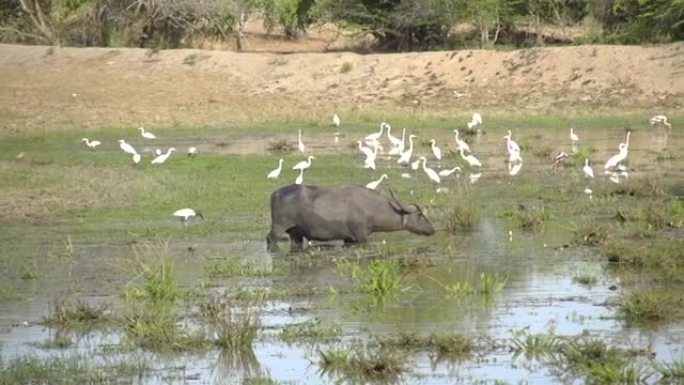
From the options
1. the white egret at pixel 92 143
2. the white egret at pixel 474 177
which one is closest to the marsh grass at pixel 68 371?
the white egret at pixel 474 177

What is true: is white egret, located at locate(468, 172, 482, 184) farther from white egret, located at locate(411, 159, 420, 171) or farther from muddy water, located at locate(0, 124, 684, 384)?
muddy water, located at locate(0, 124, 684, 384)

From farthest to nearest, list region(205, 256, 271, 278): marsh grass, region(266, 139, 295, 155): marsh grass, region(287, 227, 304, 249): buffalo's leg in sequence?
region(266, 139, 295, 155): marsh grass → region(287, 227, 304, 249): buffalo's leg → region(205, 256, 271, 278): marsh grass

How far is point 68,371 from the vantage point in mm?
10695

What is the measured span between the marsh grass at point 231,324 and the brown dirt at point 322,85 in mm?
20771

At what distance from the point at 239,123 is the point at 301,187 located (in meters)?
16.7

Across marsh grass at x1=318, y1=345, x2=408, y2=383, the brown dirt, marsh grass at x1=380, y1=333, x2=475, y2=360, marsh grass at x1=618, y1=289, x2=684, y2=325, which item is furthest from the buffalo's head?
the brown dirt

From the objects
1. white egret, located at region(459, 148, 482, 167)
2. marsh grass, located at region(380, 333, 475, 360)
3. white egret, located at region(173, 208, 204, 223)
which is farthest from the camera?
white egret, located at region(459, 148, 482, 167)

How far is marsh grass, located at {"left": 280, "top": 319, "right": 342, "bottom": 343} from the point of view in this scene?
11.9 metres

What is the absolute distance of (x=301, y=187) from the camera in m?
17.1

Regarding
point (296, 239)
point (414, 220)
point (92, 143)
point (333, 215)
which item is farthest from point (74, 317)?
point (92, 143)

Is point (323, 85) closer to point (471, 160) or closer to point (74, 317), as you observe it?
point (471, 160)

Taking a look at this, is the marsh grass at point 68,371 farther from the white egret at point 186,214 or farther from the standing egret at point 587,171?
the standing egret at point 587,171

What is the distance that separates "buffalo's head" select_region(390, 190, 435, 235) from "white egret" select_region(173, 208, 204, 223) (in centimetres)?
257

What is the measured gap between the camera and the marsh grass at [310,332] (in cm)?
1189
